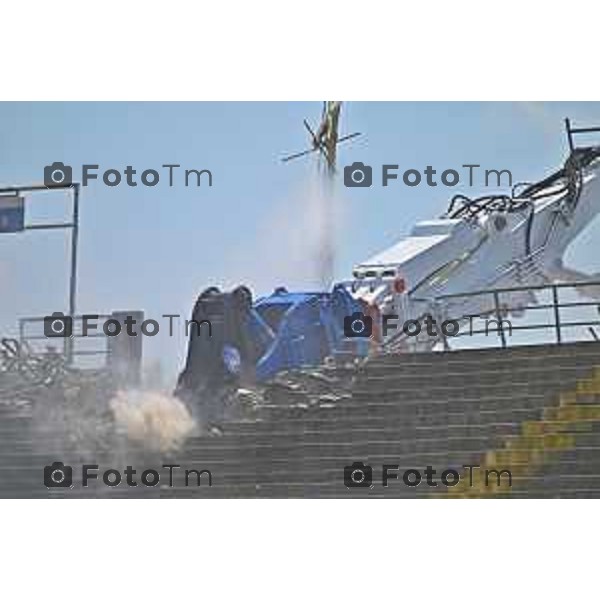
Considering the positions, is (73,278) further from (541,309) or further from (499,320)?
(541,309)

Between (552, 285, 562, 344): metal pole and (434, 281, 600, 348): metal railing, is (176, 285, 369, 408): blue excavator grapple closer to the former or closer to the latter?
(434, 281, 600, 348): metal railing

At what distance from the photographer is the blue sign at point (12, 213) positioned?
4.39m

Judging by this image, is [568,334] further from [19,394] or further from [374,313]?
[19,394]

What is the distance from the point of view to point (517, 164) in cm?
431

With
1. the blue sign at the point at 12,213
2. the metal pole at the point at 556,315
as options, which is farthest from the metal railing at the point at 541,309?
the blue sign at the point at 12,213

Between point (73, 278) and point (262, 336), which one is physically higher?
point (73, 278)

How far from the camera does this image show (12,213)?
4.39m

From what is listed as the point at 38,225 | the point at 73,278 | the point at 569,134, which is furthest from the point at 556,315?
the point at 38,225

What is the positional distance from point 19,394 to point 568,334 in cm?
199

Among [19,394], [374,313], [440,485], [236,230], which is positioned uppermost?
[236,230]

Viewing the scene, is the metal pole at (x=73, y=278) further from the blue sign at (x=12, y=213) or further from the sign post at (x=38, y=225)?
the blue sign at (x=12, y=213)

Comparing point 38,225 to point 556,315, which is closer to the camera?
point 556,315
